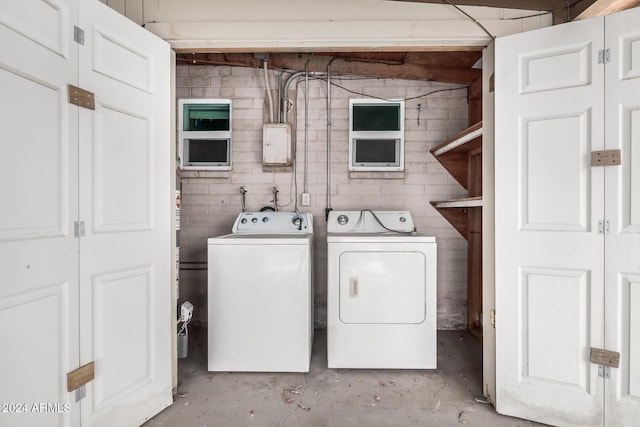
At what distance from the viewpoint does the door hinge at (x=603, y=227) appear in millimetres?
1447

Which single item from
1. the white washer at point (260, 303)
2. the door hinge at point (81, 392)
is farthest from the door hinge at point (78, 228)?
the white washer at point (260, 303)

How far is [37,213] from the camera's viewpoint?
118 centimetres

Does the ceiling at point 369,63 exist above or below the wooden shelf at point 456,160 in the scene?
above

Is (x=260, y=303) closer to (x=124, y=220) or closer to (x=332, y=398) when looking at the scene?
(x=332, y=398)

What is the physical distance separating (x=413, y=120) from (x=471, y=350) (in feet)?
6.62

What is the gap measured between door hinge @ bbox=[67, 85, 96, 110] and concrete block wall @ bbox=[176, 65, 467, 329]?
4.82 ft

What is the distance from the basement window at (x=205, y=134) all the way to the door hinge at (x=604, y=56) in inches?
100

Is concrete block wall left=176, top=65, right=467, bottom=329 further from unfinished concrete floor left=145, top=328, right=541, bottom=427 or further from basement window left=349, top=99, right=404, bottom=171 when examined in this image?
unfinished concrete floor left=145, top=328, right=541, bottom=427

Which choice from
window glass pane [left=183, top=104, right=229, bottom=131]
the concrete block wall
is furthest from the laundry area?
window glass pane [left=183, top=104, right=229, bottom=131]

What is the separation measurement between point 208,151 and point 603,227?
2819 mm

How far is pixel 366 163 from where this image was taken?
279 centimetres

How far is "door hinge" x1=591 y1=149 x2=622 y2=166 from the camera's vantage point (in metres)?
1.42

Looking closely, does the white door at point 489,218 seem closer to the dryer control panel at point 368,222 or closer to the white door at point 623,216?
the white door at point 623,216

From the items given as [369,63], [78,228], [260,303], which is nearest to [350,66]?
[369,63]
